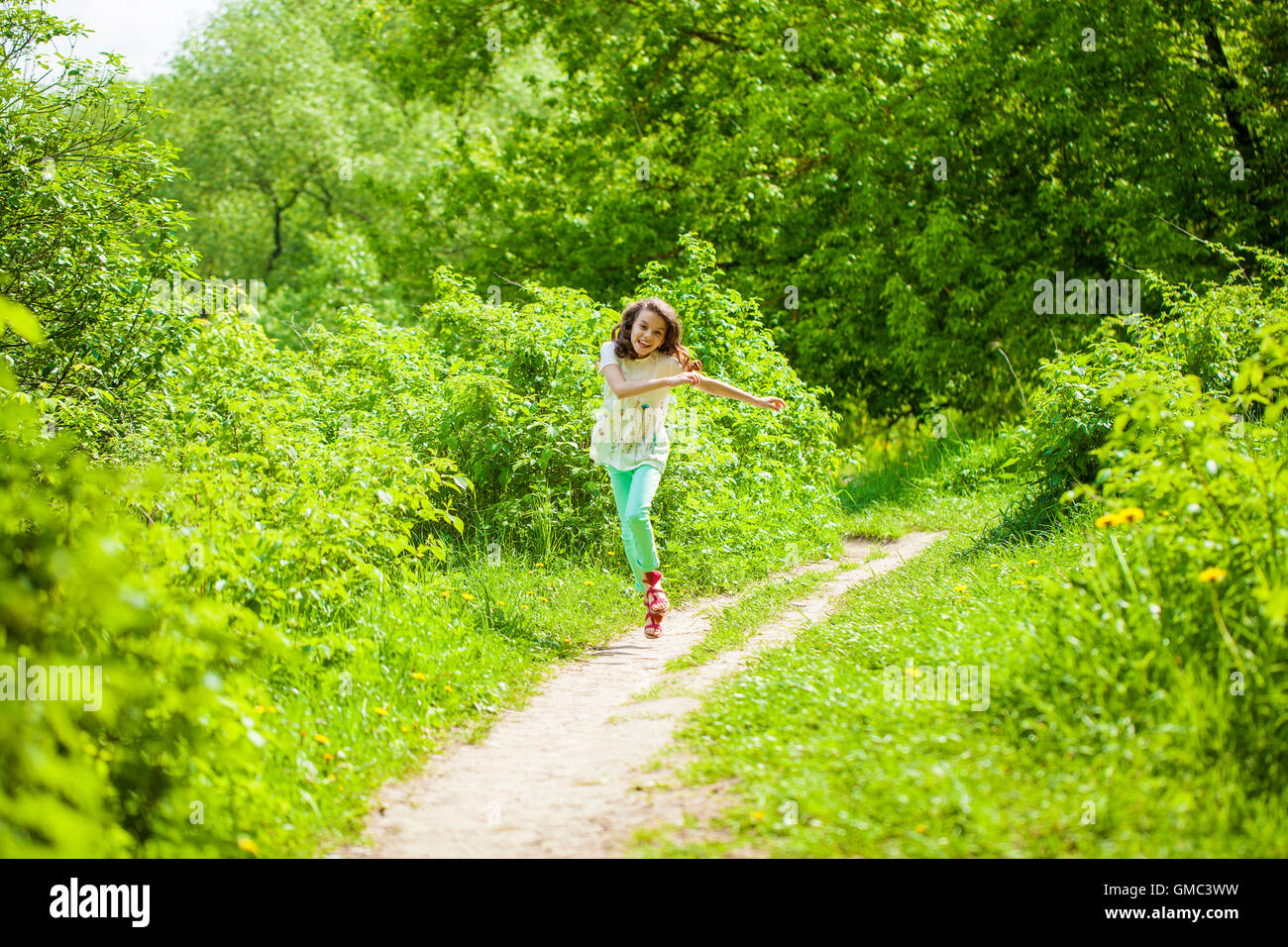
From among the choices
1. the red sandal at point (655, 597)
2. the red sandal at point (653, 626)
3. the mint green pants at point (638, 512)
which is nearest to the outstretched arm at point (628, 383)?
the mint green pants at point (638, 512)

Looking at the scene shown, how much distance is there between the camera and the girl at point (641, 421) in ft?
22.1

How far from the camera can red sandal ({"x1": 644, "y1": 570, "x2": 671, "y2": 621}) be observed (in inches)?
270

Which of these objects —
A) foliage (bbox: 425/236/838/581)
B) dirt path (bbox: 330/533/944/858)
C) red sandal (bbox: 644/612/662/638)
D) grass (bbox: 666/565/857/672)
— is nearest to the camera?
dirt path (bbox: 330/533/944/858)

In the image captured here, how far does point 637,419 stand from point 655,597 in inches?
43.9

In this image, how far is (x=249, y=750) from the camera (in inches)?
143

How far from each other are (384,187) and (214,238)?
12211mm

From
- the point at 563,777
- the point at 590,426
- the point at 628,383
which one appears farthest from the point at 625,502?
the point at 563,777

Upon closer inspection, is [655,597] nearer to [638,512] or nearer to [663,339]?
[638,512]

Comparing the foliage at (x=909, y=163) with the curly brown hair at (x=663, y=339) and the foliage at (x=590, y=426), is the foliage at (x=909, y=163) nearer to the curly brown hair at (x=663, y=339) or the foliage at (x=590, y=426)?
the foliage at (x=590, y=426)

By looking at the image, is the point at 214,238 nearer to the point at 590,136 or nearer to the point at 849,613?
the point at 590,136

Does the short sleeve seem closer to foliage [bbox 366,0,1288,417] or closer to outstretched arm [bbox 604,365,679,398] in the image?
outstretched arm [bbox 604,365,679,398]

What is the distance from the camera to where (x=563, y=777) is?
14.6 feet

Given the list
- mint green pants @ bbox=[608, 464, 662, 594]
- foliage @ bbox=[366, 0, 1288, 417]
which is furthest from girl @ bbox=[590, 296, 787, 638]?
foliage @ bbox=[366, 0, 1288, 417]
